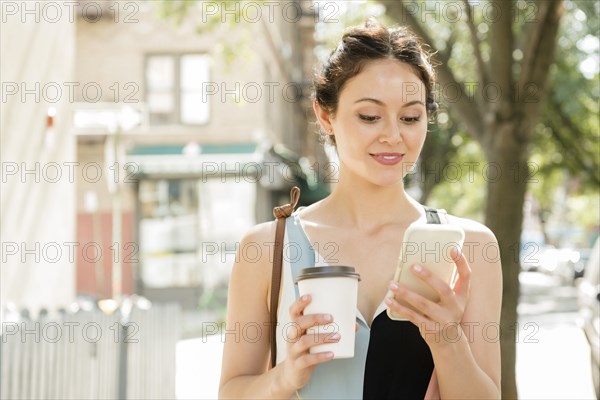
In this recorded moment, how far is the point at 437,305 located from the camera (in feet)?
6.19

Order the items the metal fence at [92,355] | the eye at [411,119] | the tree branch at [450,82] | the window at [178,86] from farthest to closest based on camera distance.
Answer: the window at [178,86], the tree branch at [450,82], the metal fence at [92,355], the eye at [411,119]

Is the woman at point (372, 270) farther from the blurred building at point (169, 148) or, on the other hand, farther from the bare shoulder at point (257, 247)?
the blurred building at point (169, 148)

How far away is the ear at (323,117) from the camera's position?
244 cm

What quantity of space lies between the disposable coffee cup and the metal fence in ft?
8.91

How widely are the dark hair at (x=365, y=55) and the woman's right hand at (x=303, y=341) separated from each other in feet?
2.19

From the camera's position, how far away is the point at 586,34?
15312 millimetres

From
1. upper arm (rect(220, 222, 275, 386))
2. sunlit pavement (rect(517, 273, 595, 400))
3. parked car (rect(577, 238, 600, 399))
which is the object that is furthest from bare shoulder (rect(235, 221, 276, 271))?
parked car (rect(577, 238, 600, 399))

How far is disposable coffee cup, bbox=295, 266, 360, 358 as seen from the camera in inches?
75.0

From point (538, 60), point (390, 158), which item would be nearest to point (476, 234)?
point (390, 158)

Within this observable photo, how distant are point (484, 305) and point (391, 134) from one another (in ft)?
1.59

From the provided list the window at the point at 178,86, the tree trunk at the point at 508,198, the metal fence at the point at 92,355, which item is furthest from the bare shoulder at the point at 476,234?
the window at the point at 178,86

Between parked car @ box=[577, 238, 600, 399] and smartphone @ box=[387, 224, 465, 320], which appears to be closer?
A: smartphone @ box=[387, 224, 465, 320]

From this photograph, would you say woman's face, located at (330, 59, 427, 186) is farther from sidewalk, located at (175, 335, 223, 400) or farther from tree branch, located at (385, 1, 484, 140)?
sidewalk, located at (175, 335, 223, 400)

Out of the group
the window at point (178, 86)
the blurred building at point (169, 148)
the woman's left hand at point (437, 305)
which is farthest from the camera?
the window at point (178, 86)
